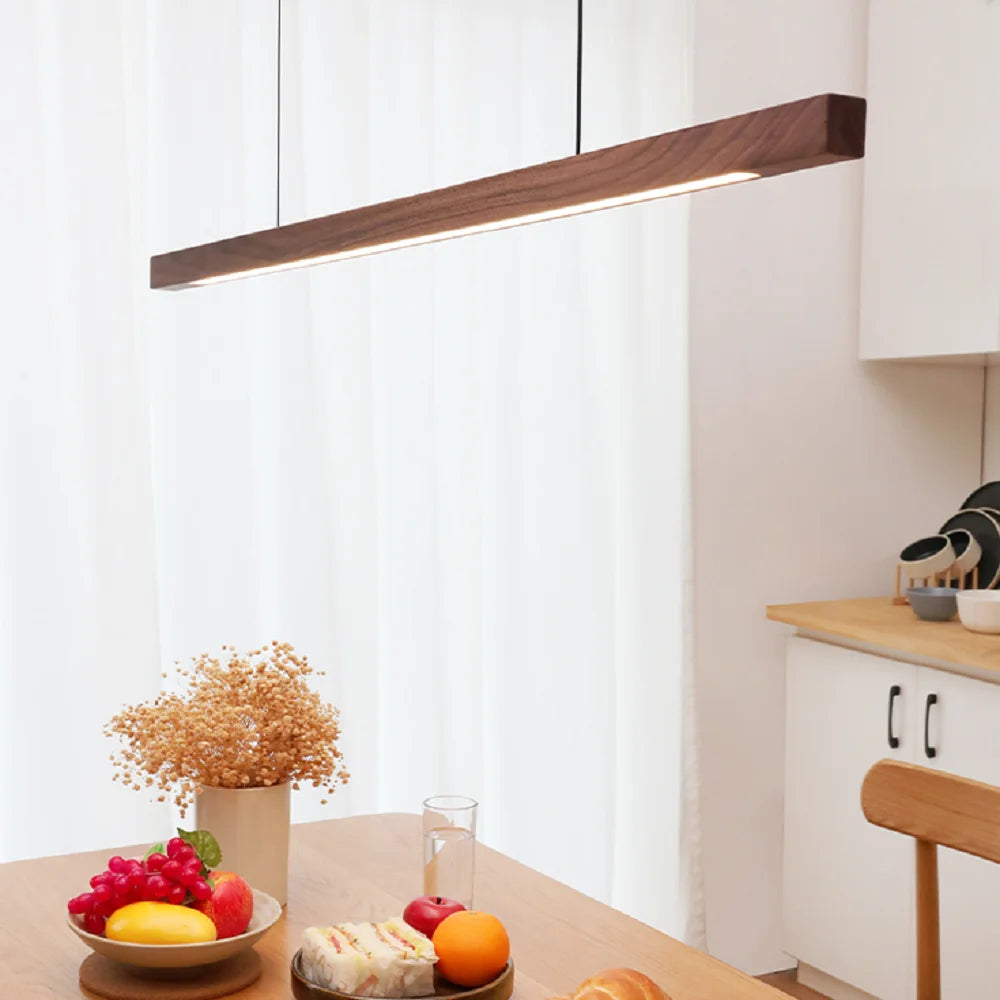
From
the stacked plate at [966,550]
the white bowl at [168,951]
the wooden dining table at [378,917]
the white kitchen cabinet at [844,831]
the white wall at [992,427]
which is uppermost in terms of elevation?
the white wall at [992,427]

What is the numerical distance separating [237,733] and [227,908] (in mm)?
241

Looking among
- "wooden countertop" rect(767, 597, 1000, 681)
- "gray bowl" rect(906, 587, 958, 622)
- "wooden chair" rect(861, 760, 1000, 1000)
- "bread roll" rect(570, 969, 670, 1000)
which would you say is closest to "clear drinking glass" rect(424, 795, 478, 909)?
"bread roll" rect(570, 969, 670, 1000)

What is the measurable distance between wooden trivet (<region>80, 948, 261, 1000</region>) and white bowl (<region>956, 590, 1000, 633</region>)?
6.51 ft

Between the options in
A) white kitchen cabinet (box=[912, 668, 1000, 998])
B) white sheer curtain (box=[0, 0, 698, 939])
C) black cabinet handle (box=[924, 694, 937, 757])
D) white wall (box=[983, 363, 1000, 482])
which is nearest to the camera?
white sheer curtain (box=[0, 0, 698, 939])

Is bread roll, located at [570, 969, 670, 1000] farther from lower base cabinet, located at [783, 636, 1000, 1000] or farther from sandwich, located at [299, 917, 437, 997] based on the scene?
Result: lower base cabinet, located at [783, 636, 1000, 1000]

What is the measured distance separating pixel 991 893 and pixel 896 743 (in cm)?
35

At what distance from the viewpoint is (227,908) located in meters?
1.36

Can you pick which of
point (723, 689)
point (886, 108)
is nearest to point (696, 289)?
point (886, 108)

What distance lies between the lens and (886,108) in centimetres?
333

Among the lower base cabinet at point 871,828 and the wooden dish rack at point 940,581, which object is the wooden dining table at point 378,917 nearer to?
the lower base cabinet at point 871,828

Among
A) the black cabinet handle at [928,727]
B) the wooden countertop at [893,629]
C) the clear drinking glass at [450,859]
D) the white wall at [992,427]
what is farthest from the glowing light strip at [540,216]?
the white wall at [992,427]

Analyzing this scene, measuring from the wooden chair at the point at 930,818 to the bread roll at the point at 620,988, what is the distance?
1.91ft

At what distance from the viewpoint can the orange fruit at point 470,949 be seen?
51.1 inches

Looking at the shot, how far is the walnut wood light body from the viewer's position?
3.07 ft
